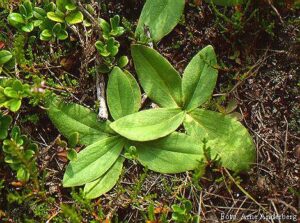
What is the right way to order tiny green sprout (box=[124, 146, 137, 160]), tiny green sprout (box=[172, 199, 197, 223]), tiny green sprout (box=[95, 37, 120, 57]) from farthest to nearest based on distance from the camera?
tiny green sprout (box=[95, 37, 120, 57])
tiny green sprout (box=[124, 146, 137, 160])
tiny green sprout (box=[172, 199, 197, 223])

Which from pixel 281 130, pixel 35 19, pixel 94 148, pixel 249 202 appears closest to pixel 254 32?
pixel 281 130

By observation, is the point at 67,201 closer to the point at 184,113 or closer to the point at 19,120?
the point at 19,120

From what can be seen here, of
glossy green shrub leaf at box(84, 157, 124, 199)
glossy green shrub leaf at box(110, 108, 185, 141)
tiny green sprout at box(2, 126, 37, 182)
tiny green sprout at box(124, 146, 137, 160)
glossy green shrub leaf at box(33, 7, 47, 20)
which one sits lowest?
glossy green shrub leaf at box(84, 157, 124, 199)

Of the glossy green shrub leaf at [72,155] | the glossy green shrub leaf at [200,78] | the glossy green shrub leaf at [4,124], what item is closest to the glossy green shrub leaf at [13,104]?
the glossy green shrub leaf at [4,124]

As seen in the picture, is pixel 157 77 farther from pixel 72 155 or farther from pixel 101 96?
pixel 72 155

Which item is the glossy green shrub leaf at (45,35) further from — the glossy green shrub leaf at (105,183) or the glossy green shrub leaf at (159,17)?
the glossy green shrub leaf at (105,183)

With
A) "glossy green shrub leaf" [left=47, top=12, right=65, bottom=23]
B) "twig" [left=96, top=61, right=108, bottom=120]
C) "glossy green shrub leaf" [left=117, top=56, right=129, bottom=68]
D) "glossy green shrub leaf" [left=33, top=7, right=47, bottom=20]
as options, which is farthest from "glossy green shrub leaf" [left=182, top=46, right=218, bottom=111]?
"glossy green shrub leaf" [left=33, top=7, right=47, bottom=20]

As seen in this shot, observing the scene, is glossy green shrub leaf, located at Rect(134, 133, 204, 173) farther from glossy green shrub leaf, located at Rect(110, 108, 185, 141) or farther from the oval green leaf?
the oval green leaf
